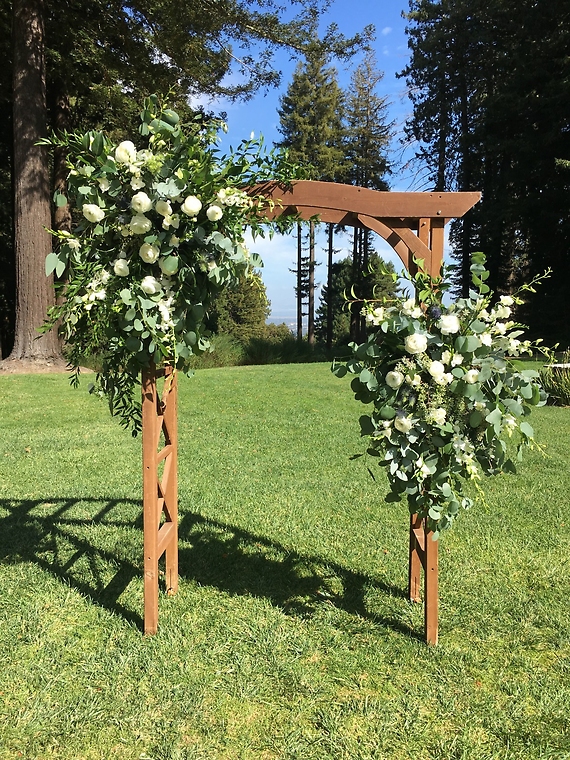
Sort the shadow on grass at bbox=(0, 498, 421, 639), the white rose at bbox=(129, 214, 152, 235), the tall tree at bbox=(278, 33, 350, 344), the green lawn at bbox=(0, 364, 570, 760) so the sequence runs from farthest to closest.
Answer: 1. the tall tree at bbox=(278, 33, 350, 344)
2. the shadow on grass at bbox=(0, 498, 421, 639)
3. the white rose at bbox=(129, 214, 152, 235)
4. the green lawn at bbox=(0, 364, 570, 760)

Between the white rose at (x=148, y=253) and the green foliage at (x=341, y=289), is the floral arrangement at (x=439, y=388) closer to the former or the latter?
the white rose at (x=148, y=253)

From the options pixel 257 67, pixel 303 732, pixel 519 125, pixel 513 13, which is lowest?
pixel 303 732

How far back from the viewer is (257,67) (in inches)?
468

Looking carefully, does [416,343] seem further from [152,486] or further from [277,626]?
[277,626]

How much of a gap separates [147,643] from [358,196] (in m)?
2.30

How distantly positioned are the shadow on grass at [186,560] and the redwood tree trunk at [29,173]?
5978mm

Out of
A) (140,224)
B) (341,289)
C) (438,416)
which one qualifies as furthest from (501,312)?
(341,289)

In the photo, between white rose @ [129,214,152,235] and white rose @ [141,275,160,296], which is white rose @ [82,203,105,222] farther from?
white rose @ [141,275,160,296]

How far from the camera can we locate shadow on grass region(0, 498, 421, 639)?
2902 mm

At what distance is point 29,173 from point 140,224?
332 inches

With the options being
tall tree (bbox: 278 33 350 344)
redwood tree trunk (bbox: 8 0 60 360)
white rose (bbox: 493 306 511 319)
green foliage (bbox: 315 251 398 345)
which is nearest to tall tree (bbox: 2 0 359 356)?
redwood tree trunk (bbox: 8 0 60 360)

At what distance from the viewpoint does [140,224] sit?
6.79 feet

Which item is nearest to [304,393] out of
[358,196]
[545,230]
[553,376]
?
[553,376]

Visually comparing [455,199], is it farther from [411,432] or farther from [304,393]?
[304,393]
